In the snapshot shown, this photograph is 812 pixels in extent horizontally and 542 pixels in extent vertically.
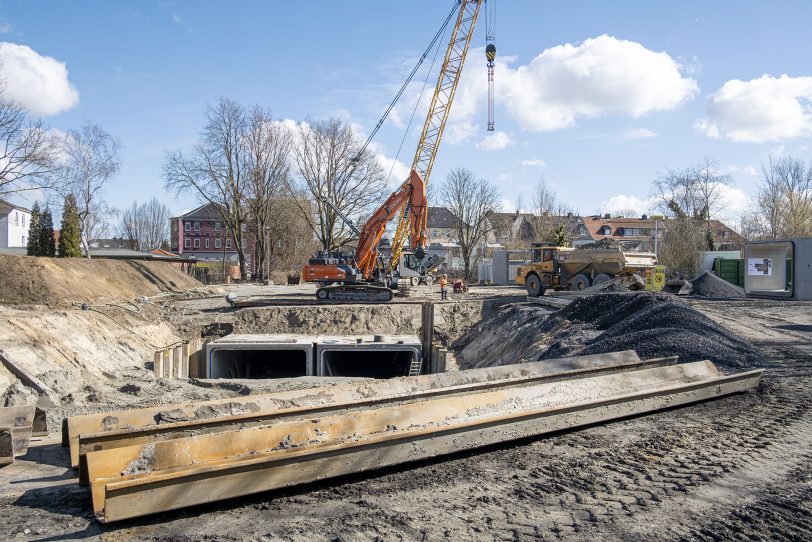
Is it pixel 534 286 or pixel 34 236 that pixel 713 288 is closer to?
pixel 534 286

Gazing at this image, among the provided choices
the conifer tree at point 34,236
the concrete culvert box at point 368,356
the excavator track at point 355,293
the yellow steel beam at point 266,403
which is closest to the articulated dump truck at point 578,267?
the excavator track at point 355,293

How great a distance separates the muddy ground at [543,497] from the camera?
3.96m

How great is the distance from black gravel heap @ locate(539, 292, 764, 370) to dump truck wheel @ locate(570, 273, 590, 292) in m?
9.62

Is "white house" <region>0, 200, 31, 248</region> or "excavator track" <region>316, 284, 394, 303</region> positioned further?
"white house" <region>0, 200, 31, 248</region>

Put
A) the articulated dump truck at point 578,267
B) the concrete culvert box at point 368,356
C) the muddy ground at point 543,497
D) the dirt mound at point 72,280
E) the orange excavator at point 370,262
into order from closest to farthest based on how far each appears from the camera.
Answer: the muddy ground at point 543,497 → the concrete culvert box at point 368,356 → the dirt mound at point 72,280 → the articulated dump truck at point 578,267 → the orange excavator at point 370,262

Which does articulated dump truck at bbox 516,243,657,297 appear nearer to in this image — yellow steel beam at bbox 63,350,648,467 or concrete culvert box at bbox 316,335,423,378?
concrete culvert box at bbox 316,335,423,378

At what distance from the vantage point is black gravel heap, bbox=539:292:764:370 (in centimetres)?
925

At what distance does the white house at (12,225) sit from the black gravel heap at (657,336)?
60.1 metres

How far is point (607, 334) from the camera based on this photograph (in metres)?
12.2

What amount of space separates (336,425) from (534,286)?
21.9m

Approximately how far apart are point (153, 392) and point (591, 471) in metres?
9.37

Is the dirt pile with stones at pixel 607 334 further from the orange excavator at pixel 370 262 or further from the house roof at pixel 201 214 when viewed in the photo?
the house roof at pixel 201 214

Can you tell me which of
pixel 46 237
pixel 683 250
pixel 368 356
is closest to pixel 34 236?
pixel 46 237

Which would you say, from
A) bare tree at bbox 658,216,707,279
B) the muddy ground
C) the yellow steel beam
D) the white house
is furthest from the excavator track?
the white house
